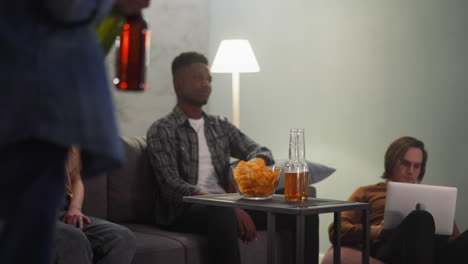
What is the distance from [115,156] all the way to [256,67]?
124 inches

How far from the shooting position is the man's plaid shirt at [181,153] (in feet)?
10.2

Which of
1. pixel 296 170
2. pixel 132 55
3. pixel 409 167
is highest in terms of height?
pixel 132 55

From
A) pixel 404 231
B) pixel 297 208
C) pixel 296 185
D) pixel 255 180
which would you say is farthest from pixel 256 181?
pixel 404 231

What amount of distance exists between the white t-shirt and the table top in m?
0.55

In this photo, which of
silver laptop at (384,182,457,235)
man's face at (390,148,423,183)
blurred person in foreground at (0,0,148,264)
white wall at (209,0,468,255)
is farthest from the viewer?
white wall at (209,0,468,255)

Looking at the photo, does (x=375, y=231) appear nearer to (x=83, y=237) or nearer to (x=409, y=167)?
(x=409, y=167)

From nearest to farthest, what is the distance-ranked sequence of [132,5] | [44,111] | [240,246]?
1. [44,111]
2. [132,5]
3. [240,246]

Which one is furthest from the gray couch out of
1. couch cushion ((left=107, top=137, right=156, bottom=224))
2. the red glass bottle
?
the red glass bottle

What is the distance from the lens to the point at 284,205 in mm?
2398

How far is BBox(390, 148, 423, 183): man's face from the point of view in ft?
11.0

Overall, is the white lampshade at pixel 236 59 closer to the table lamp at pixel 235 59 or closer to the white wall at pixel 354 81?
the table lamp at pixel 235 59

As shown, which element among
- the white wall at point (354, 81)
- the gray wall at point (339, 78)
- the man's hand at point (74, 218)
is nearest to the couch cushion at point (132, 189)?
the man's hand at point (74, 218)

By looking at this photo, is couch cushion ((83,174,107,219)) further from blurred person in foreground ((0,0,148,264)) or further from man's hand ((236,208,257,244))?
blurred person in foreground ((0,0,148,264))

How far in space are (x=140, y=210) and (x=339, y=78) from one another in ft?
5.12
